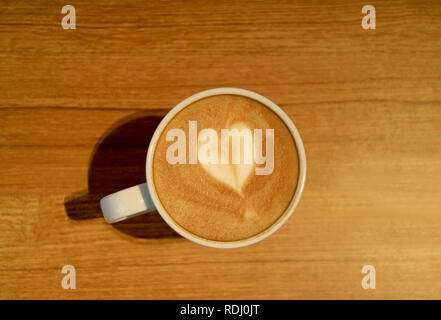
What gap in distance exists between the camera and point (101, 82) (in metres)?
0.55

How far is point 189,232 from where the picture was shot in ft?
1.53

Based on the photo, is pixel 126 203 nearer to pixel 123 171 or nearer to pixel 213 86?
Answer: pixel 123 171

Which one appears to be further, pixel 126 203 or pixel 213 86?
pixel 213 86

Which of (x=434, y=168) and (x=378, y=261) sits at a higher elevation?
(x=434, y=168)

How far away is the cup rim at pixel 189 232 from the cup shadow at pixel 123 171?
9 cm

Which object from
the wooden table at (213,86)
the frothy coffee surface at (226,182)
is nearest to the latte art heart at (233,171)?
the frothy coffee surface at (226,182)

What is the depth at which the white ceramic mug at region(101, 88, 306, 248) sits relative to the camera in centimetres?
44

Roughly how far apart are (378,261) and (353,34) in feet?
1.23

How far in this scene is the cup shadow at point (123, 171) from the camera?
1.77 feet

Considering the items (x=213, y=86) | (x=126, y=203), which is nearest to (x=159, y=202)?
(x=126, y=203)

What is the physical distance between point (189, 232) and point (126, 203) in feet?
0.31

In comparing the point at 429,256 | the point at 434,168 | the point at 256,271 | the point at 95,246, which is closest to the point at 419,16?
the point at 434,168

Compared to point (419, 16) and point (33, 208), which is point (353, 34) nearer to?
point (419, 16)

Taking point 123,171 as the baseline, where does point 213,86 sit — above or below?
above
